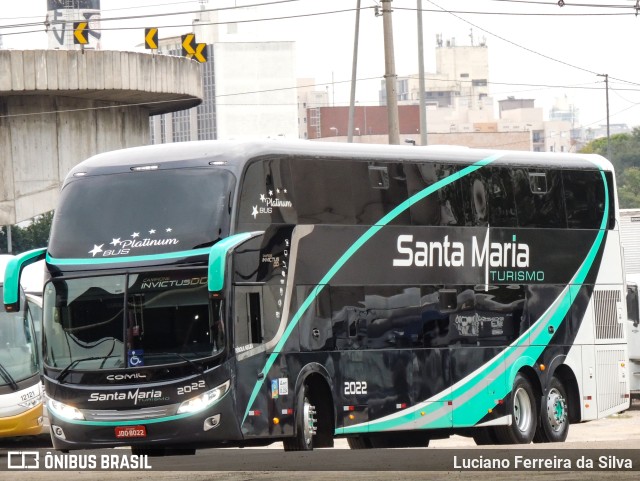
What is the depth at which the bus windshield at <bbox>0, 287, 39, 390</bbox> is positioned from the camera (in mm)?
24605

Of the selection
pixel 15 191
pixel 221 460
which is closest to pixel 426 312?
pixel 221 460

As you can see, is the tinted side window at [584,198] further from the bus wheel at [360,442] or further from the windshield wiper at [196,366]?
the windshield wiper at [196,366]

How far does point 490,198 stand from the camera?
20734 mm

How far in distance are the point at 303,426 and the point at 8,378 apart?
328 inches

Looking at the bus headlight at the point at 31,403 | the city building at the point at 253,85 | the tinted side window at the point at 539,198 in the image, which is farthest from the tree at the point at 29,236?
the tinted side window at the point at 539,198

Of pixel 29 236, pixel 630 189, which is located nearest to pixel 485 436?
pixel 29 236

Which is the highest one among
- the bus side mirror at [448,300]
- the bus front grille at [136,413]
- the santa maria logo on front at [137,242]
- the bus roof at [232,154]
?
the bus roof at [232,154]

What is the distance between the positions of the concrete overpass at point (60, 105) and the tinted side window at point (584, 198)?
729 inches

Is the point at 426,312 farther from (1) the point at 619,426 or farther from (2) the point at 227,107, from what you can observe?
(2) the point at 227,107

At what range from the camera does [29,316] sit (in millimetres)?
26188

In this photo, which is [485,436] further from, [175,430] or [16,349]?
[16,349]

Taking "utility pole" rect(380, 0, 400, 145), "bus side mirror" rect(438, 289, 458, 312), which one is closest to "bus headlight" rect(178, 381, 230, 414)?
"bus side mirror" rect(438, 289, 458, 312)

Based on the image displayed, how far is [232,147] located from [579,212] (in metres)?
6.59

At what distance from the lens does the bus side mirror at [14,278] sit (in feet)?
56.6
